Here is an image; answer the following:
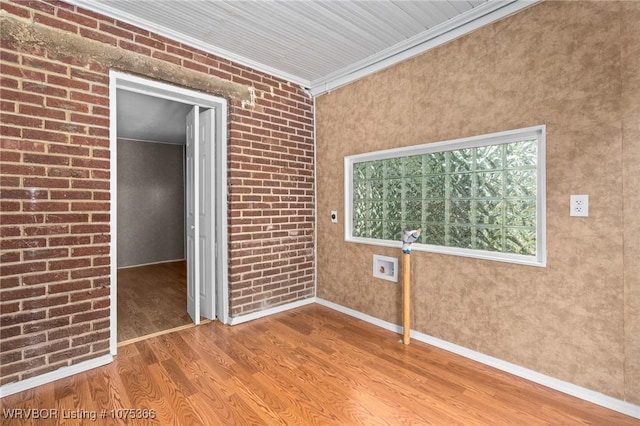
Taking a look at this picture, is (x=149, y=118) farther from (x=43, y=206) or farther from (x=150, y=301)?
(x=43, y=206)

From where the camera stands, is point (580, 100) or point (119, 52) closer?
point (580, 100)

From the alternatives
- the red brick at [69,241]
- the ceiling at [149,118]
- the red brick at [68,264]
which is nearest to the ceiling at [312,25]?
the ceiling at [149,118]

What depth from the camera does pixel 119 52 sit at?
2346mm

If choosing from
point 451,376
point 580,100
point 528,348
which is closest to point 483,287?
point 528,348

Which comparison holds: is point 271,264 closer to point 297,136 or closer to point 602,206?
point 297,136

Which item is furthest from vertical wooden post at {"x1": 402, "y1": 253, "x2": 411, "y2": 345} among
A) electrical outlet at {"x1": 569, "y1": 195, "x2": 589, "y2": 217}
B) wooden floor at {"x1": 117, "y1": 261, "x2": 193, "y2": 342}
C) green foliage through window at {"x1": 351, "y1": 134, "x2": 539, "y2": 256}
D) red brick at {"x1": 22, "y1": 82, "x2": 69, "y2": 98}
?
red brick at {"x1": 22, "y1": 82, "x2": 69, "y2": 98}

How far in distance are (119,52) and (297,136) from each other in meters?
1.84

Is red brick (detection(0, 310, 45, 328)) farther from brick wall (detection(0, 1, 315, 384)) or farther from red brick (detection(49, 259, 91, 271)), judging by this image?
red brick (detection(49, 259, 91, 271))

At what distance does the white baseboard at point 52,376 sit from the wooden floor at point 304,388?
0.15ft

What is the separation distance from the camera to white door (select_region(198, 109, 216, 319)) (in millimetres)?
3129

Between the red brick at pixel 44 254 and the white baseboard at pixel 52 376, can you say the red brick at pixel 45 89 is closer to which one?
the red brick at pixel 44 254

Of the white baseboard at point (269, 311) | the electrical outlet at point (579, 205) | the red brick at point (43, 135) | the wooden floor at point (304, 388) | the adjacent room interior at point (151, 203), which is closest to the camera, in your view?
the wooden floor at point (304, 388)

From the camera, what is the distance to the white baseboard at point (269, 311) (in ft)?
10.1

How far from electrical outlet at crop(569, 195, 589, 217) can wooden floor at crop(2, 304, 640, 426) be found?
1180 millimetres
